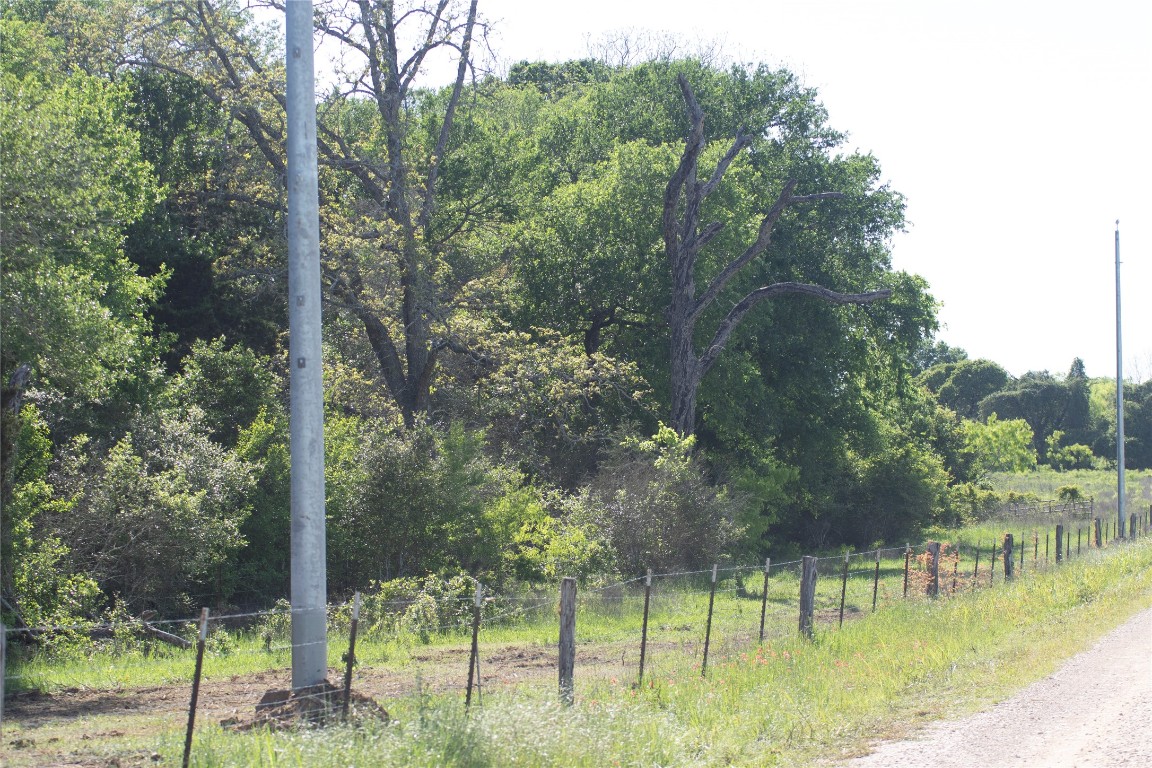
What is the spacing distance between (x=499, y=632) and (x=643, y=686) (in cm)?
695

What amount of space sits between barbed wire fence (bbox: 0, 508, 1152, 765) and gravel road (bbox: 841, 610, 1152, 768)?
3409 mm

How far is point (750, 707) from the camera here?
1181cm

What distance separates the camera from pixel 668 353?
34.5 meters

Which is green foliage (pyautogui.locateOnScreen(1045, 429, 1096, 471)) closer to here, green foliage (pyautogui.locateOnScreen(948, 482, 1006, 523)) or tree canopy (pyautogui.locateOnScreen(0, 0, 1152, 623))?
green foliage (pyautogui.locateOnScreen(948, 482, 1006, 523))

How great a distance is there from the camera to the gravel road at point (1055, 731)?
380 inches

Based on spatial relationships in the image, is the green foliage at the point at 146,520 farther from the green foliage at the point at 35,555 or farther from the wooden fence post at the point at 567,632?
the wooden fence post at the point at 567,632

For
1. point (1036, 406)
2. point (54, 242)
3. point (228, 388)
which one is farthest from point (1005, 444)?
point (54, 242)

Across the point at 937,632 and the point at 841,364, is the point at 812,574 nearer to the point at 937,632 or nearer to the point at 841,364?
the point at 937,632

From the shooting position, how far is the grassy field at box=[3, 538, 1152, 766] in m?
8.84

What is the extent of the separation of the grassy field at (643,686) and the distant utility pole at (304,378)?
1.01 m

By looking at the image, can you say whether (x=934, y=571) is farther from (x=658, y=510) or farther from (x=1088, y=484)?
(x=1088, y=484)

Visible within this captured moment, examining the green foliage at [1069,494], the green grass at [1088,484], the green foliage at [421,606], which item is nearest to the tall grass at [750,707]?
the green foliage at [421,606]

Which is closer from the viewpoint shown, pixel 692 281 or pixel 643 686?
pixel 643 686

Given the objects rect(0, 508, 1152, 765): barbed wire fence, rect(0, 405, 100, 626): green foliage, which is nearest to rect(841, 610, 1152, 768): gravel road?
rect(0, 508, 1152, 765): barbed wire fence
